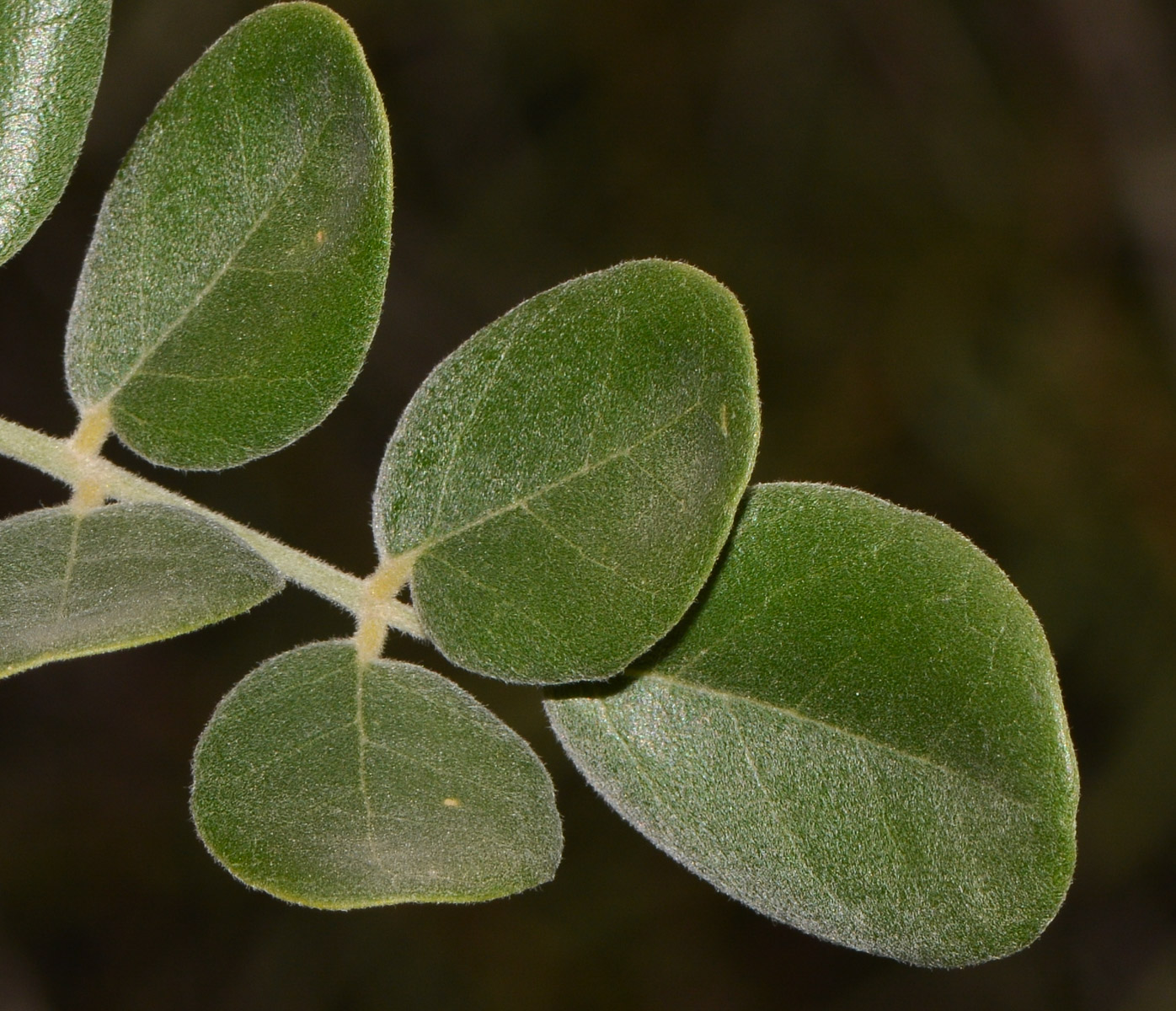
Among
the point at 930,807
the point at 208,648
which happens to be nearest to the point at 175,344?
the point at 930,807

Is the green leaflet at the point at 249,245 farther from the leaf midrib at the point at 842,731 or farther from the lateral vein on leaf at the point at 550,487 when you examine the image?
the leaf midrib at the point at 842,731

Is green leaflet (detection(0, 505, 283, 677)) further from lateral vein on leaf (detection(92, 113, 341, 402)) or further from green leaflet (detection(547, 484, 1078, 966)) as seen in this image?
green leaflet (detection(547, 484, 1078, 966))

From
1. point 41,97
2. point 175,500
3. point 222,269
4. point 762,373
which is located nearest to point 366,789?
point 175,500

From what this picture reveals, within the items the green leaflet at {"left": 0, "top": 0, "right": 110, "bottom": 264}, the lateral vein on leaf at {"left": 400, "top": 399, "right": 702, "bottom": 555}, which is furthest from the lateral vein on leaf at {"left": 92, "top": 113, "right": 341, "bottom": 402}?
the lateral vein on leaf at {"left": 400, "top": 399, "right": 702, "bottom": 555}

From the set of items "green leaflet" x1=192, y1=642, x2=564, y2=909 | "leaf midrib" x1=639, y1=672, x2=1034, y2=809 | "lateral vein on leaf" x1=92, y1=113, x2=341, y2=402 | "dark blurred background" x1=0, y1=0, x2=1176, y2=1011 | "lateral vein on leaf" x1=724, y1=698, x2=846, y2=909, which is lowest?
"dark blurred background" x1=0, y1=0, x2=1176, y2=1011

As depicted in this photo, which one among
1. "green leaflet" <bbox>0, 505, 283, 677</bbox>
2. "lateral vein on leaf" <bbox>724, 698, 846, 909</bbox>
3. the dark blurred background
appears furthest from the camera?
the dark blurred background

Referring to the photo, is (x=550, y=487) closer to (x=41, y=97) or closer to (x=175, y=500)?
(x=175, y=500)
